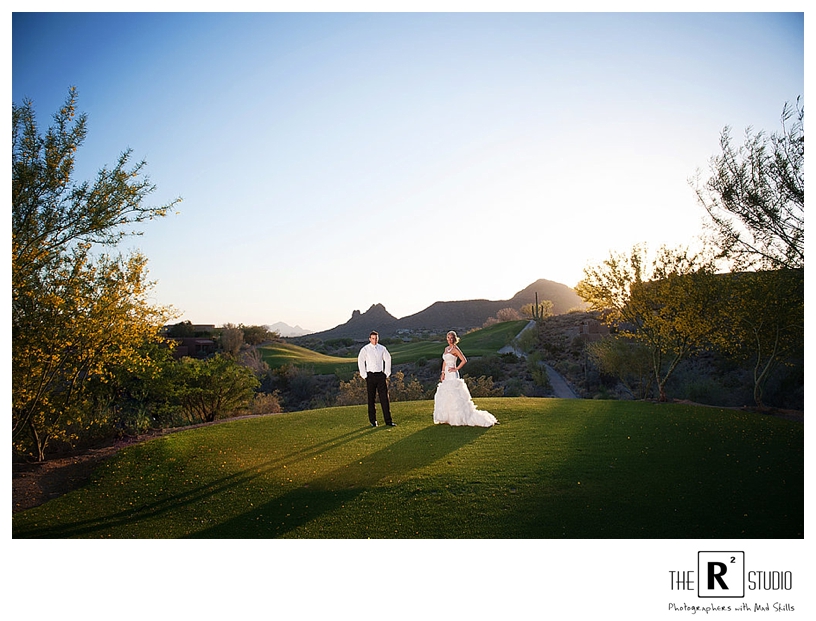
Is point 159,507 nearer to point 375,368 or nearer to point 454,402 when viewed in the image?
point 375,368

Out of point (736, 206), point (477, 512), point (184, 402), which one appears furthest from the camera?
point (184, 402)

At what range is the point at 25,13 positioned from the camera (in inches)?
263

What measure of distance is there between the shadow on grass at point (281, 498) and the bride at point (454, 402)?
1433mm

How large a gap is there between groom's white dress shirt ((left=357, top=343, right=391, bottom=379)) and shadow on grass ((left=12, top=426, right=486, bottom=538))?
188 centimetres

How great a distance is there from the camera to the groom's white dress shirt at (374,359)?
9.48 meters

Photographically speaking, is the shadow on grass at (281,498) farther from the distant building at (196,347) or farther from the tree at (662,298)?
the distant building at (196,347)

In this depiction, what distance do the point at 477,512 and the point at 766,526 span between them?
290cm

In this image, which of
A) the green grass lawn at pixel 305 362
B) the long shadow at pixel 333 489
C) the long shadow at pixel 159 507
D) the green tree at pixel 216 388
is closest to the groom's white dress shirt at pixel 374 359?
the long shadow at pixel 333 489

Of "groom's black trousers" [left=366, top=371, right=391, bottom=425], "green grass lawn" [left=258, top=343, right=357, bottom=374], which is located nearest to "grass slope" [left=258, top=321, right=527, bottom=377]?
"green grass lawn" [left=258, top=343, right=357, bottom=374]

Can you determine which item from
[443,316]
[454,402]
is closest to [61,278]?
[454,402]
